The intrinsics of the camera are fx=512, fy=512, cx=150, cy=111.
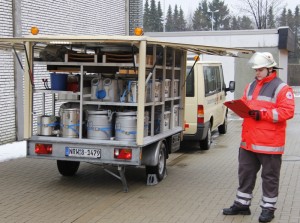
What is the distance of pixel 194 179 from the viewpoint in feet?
28.3

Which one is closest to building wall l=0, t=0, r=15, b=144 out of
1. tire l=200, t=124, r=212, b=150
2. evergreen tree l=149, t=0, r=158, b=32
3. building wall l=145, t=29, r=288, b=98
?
tire l=200, t=124, r=212, b=150

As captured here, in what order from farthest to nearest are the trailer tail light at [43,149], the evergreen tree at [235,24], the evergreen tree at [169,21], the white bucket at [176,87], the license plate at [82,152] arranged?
the evergreen tree at [169,21] < the evergreen tree at [235,24] < the white bucket at [176,87] < the trailer tail light at [43,149] < the license plate at [82,152]

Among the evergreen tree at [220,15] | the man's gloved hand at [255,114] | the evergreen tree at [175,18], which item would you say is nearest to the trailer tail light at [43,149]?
the man's gloved hand at [255,114]

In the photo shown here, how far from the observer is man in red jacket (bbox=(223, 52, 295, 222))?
19.2ft

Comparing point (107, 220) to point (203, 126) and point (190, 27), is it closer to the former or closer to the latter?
point (203, 126)

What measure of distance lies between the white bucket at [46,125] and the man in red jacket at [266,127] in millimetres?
3074

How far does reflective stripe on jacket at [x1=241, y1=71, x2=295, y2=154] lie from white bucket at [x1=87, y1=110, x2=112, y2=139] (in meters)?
2.31

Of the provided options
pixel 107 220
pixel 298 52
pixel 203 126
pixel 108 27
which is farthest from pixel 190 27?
pixel 107 220

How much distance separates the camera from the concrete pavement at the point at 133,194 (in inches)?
250

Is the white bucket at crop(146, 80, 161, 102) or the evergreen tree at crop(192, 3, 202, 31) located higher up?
the evergreen tree at crop(192, 3, 202, 31)

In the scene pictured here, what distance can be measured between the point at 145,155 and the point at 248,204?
2062 mm

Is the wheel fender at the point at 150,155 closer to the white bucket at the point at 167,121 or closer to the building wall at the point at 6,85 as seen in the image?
the white bucket at the point at 167,121

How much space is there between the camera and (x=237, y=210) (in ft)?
20.7

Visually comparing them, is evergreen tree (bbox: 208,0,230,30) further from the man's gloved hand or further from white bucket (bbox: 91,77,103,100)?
the man's gloved hand
